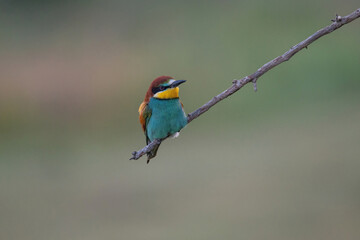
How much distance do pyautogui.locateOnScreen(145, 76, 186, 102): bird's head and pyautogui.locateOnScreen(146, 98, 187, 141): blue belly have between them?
0.03 meters

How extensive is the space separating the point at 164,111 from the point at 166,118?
0.05 meters

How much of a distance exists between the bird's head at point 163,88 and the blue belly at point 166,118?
30mm

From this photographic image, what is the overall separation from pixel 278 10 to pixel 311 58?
1.37 metres

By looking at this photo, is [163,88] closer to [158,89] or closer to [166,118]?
[158,89]

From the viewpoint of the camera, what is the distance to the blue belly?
11.3ft

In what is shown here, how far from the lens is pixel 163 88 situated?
3.40 meters

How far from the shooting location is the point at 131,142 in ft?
27.5

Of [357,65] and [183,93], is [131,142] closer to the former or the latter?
[183,93]

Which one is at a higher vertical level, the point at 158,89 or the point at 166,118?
the point at 158,89

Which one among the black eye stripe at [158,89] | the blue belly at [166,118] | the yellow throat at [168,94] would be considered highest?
the black eye stripe at [158,89]

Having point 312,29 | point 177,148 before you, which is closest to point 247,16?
point 312,29

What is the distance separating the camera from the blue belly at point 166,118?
343cm

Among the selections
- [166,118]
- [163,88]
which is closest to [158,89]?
[163,88]

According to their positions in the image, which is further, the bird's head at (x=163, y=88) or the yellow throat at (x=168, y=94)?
the yellow throat at (x=168, y=94)
